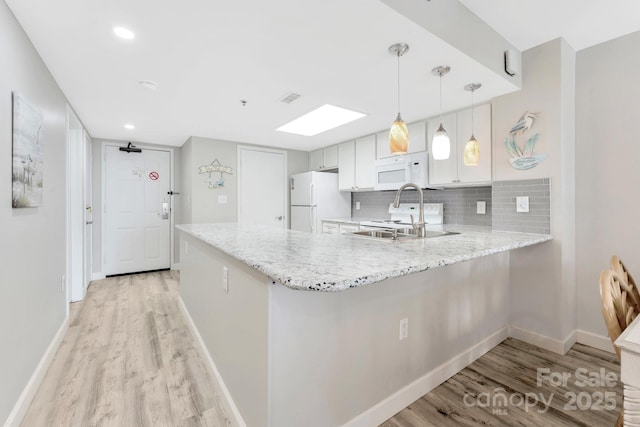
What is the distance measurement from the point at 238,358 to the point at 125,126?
3578mm

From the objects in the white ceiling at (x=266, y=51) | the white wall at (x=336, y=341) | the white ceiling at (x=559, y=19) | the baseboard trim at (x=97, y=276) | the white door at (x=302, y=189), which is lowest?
the baseboard trim at (x=97, y=276)

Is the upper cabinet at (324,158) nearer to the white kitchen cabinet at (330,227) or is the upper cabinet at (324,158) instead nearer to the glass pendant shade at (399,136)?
the white kitchen cabinet at (330,227)

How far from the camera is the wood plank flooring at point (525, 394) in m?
1.56

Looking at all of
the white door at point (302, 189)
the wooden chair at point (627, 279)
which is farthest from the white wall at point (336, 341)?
the white door at point (302, 189)

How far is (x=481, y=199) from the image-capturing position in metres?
3.15

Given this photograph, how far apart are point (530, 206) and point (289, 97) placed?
2.24 m

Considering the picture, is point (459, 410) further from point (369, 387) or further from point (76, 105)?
point (76, 105)

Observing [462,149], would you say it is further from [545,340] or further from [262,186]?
[262,186]

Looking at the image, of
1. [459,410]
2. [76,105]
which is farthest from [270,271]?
[76,105]

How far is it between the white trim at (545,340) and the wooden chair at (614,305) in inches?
44.1

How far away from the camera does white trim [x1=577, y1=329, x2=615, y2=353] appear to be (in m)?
2.24

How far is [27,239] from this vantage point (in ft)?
5.67

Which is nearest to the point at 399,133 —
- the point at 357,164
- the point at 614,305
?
the point at 614,305

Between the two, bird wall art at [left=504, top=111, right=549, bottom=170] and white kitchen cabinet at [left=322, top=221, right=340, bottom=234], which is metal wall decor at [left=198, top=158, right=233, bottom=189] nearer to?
white kitchen cabinet at [left=322, top=221, right=340, bottom=234]
